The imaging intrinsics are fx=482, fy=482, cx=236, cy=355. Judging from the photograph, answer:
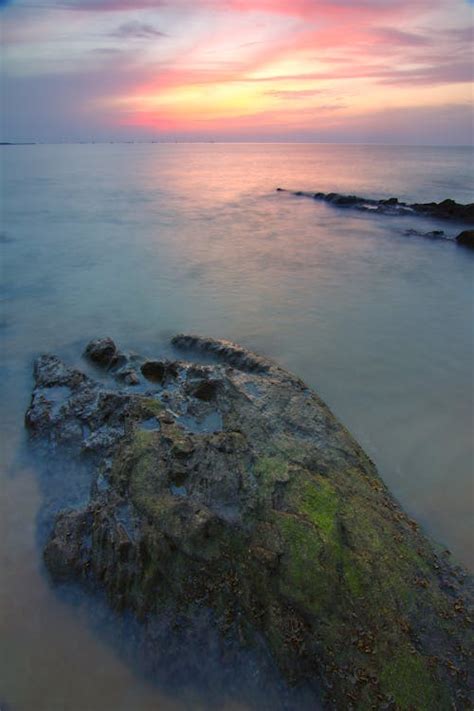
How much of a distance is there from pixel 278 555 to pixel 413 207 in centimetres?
3062

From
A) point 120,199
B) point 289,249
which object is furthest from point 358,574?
point 120,199

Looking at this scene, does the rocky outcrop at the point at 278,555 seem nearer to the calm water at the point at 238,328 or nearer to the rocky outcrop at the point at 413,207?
Answer: the calm water at the point at 238,328

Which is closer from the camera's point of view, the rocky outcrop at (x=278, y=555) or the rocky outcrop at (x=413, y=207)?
the rocky outcrop at (x=278, y=555)

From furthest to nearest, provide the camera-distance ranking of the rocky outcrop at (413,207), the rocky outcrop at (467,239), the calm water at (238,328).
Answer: the rocky outcrop at (413,207)
the rocky outcrop at (467,239)
the calm water at (238,328)

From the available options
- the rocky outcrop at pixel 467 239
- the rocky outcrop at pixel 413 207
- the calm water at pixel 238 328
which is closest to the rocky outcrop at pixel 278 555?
Result: the calm water at pixel 238 328

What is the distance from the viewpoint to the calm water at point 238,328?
4180 mm

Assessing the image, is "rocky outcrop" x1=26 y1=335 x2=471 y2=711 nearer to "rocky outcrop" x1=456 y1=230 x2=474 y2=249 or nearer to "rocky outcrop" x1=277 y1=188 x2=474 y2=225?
"rocky outcrop" x1=456 y1=230 x2=474 y2=249

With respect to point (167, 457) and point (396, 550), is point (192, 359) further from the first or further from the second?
point (396, 550)

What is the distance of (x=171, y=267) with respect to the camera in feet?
55.0

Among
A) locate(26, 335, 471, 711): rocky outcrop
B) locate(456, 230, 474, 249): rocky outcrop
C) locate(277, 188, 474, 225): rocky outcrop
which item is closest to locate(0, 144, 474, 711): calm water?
locate(26, 335, 471, 711): rocky outcrop

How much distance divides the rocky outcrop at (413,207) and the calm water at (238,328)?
66.8 inches

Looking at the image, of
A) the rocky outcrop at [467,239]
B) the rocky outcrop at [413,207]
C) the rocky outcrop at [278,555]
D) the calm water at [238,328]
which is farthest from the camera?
the rocky outcrop at [413,207]

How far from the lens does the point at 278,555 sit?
12.7 feet

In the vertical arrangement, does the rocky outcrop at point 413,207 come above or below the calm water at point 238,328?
above
